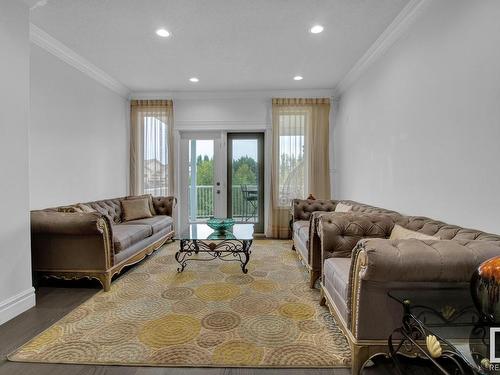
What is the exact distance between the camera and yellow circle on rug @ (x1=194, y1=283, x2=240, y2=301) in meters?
2.84

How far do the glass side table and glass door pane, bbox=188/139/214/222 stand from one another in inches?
184

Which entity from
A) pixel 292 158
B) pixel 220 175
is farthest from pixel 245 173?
pixel 292 158

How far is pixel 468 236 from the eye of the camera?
1853 mm

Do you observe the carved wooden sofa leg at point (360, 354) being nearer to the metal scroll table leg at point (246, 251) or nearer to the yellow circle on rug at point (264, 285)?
the yellow circle on rug at point (264, 285)

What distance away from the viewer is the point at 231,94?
5594mm

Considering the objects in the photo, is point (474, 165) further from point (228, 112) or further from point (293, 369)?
point (228, 112)

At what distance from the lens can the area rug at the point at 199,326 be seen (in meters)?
1.89

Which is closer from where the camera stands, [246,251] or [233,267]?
[246,251]

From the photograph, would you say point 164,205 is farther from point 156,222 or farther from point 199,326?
point 199,326

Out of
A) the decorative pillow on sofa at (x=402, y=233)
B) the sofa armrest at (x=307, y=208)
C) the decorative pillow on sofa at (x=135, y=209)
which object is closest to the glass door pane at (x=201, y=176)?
the decorative pillow on sofa at (x=135, y=209)

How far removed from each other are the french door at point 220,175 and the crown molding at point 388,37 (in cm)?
218

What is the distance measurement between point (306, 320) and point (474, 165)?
5.66ft

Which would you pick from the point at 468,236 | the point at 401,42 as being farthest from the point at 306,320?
the point at 401,42

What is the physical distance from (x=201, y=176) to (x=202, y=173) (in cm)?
7
